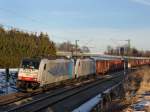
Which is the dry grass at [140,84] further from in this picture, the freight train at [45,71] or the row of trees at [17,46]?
the row of trees at [17,46]

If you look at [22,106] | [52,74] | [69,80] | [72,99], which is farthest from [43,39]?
[22,106]

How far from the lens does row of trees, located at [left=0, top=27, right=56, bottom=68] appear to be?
61.1m

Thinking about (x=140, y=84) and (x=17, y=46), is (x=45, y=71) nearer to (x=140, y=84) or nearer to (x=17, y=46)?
(x=140, y=84)

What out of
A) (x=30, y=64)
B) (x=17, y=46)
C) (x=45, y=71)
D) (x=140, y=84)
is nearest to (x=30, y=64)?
(x=30, y=64)

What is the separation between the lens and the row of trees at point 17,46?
6106 cm

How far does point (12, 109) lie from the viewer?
20.6m

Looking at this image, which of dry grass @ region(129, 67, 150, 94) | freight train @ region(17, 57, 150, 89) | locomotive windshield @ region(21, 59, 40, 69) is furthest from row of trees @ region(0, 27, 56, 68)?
locomotive windshield @ region(21, 59, 40, 69)

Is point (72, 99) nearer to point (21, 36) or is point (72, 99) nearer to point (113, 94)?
point (113, 94)

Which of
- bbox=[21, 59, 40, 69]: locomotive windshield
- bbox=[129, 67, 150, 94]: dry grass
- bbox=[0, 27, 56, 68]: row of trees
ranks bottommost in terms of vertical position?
bbox=[129, 67, 150, 94]: dry grass

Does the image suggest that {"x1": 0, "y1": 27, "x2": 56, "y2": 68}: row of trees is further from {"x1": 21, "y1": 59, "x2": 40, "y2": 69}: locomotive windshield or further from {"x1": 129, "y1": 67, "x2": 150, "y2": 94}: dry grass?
{"x1": 21, "y1": 59, "x2": 40, "y2": 69}: locomotive windshield

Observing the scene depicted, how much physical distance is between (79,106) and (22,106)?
12.6ft

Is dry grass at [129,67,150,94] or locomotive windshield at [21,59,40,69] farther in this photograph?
dry grass at [129,67,150,94]

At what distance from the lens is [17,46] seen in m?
65.1

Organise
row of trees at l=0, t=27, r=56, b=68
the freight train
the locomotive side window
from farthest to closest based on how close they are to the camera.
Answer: row of trees at l=0, t=27, r=56, b=68
the locomotive side window
the freight train
